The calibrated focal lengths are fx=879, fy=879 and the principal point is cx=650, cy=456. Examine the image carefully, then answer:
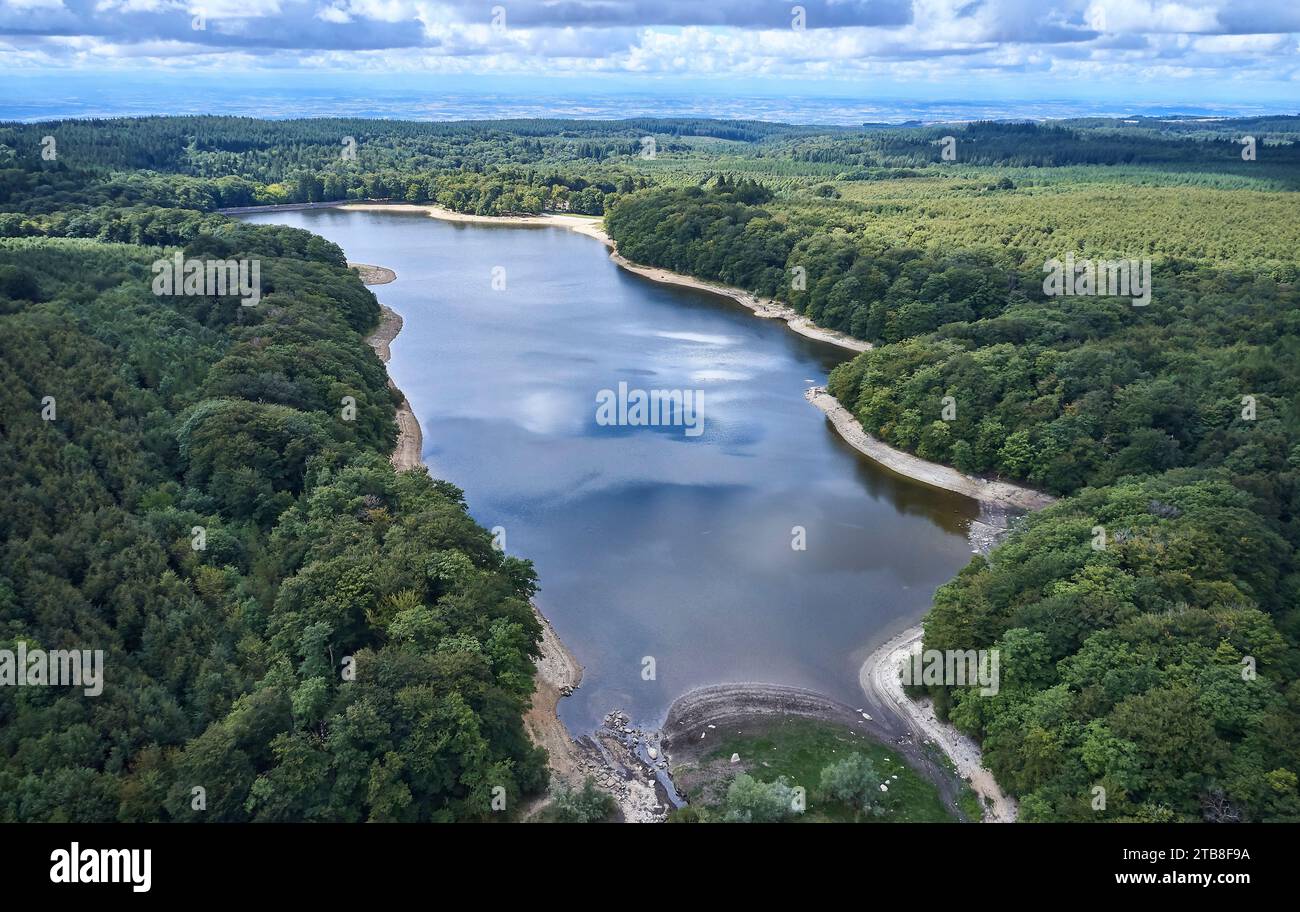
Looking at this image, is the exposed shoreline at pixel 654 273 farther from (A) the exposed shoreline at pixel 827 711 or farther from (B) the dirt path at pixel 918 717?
(A) the exposed shoreline at pixel 827 711

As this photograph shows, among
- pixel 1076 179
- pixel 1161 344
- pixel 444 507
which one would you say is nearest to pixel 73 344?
pixel 444 507

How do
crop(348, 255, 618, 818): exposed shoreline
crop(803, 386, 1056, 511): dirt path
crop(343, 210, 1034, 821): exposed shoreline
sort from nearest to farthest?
1. crop(348, 255, 618, 818): exposed shoreline
2. crop(343, 210, 1034, 821): exposed shoreline
3. crop(803, 386, 1056, 511): dirt path

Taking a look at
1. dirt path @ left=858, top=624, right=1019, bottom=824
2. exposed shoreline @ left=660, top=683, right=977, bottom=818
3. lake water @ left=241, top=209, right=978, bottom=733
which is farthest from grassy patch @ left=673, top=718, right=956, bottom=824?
lake water @ left=241, top=209, right=978, bottom=733

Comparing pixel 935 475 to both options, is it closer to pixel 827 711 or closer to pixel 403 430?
pixel 827 711

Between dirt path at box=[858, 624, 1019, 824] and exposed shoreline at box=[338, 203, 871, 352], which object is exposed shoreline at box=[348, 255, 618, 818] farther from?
exposed shoreline at box=[338, 203, 871, 352]

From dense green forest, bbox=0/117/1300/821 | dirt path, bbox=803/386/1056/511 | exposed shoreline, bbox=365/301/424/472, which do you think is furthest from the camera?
exposed shoreline, bbox=365/301/424/472

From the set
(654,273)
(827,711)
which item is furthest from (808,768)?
(654,273)

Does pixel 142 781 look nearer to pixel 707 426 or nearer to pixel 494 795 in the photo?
pixel 494 795

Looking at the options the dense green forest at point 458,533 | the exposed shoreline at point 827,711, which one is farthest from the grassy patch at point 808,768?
the dense green forest at point 458,533
